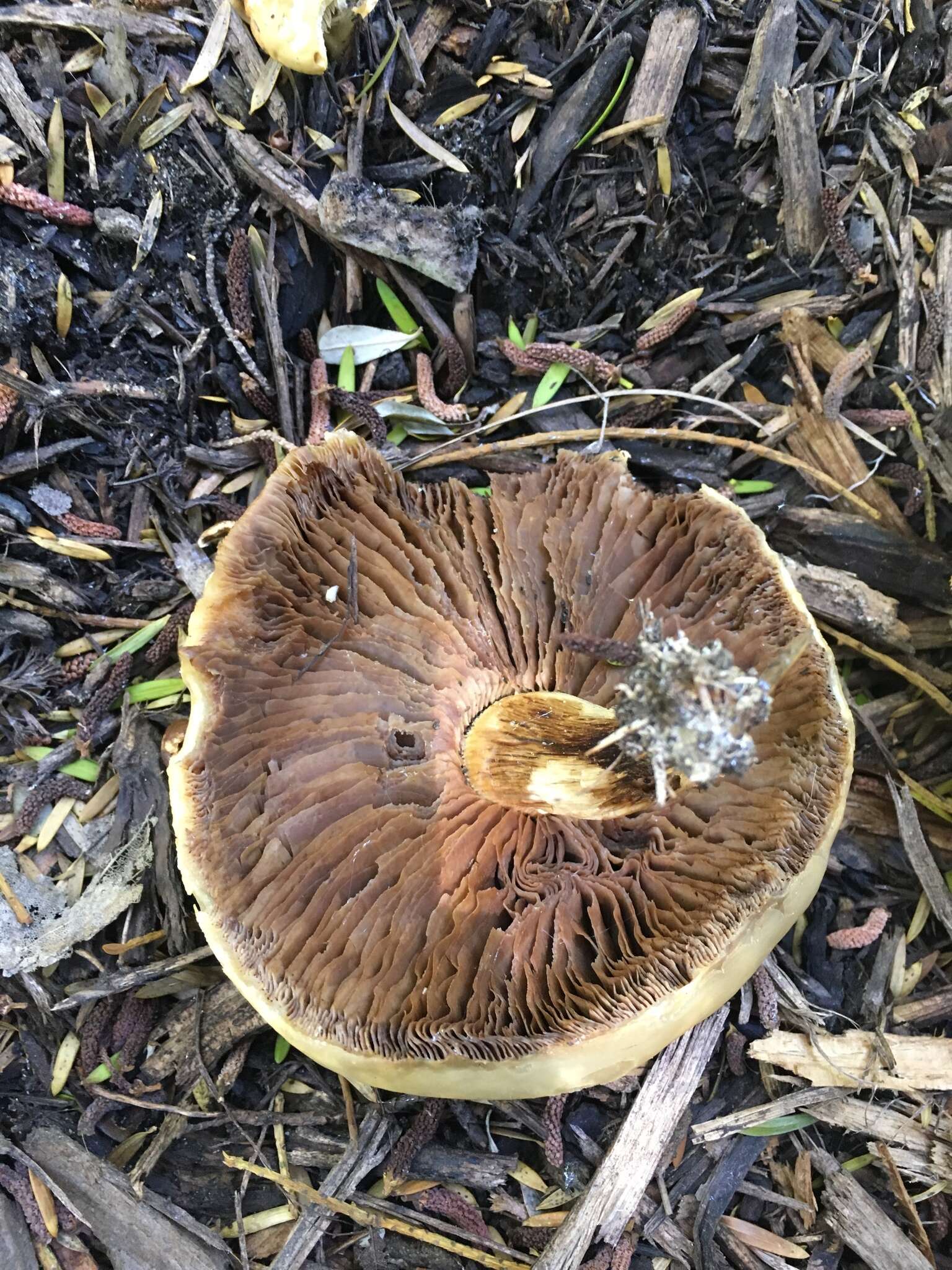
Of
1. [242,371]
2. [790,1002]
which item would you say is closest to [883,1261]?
[790,1002]

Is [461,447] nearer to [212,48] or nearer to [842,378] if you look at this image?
[842,378]

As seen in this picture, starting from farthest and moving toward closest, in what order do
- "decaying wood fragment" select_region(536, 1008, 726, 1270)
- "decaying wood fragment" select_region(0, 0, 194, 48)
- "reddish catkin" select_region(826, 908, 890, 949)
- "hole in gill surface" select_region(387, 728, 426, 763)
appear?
"reddish catkin" select_region(826, 908, 890, 949), "decaying wood fragment" select_region(0, 0, 194, 48), "decaying wood fragment" select_region(536, 1008, 726, 1270), "hole in gill surface" select_region(387, 728, 426, 763)

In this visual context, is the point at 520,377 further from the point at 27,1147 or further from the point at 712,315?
the point at 27,1147

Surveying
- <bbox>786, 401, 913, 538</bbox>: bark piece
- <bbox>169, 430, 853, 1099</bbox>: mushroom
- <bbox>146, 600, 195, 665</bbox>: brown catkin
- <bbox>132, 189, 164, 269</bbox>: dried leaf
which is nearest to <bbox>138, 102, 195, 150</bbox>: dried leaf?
<bbox>132, 189, 164, 269</bbox>: dried leaf

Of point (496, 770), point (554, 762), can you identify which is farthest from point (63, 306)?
point (554, 762)

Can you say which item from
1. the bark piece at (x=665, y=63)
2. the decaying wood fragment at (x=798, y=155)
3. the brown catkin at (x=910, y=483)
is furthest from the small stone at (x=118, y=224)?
the brown catkin at (x=910, y=483)

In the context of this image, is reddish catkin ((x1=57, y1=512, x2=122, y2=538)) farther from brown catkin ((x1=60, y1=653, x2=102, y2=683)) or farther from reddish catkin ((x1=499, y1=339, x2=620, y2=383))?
reddish catkin ((x1=499, y1=339, x2=620, y2=383))

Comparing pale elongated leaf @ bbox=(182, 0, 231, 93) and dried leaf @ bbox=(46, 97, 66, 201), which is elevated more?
pale elongated leaf @ bbox=(182, 0, 231, 93)
